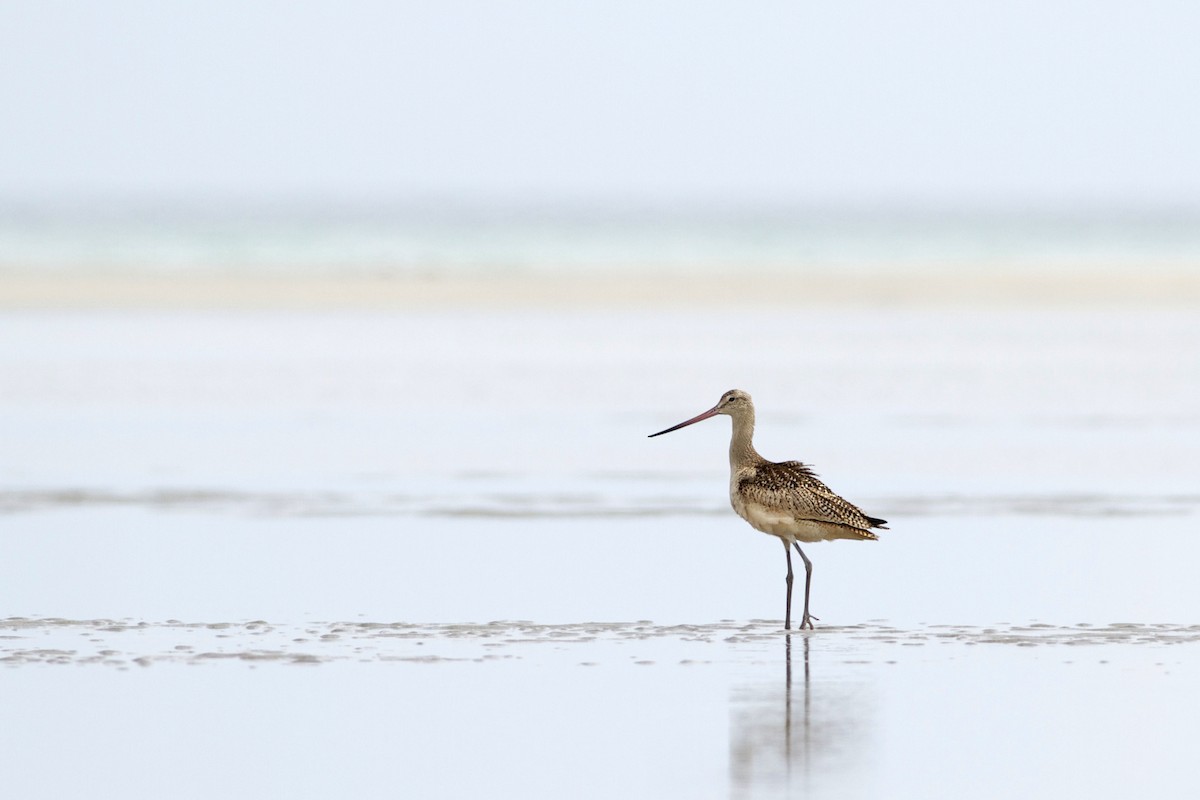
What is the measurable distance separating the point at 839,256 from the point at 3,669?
46.5 m

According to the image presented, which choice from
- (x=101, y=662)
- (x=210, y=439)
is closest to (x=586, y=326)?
(x=210, y=439)

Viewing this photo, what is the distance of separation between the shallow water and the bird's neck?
55 centimetres

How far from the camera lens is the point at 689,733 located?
20.0 feet

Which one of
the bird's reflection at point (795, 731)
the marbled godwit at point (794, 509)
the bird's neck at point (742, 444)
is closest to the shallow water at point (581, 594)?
the bird's reflection at point (795, 731)

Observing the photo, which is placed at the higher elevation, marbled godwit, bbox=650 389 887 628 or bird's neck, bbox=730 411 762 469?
bird's neck, bbox=730 411 762 469

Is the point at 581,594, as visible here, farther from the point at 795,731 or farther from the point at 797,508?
the point at 795,731

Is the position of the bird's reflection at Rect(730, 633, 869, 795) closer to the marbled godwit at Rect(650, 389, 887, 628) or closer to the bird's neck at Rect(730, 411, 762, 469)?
the marbled godwit at Rect(650, 389, 887, 628)

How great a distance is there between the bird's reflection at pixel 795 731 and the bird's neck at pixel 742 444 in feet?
5.47

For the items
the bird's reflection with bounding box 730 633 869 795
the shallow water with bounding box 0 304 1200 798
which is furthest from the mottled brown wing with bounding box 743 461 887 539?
the bird's reflection with bounding box 730 633 869 795

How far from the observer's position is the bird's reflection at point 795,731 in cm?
561

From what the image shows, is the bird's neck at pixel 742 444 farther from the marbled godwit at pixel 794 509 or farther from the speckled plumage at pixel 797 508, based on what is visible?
the speckled plumage at pixel 797 508

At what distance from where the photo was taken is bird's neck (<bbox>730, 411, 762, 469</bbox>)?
28.6 ft

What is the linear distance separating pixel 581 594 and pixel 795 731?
97.4 inches

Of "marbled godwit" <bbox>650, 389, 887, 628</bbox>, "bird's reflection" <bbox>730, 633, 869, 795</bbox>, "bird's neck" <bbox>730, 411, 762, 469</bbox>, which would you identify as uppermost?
"bird's neck" <bbox>730, 411, 762, 469</bbox>
